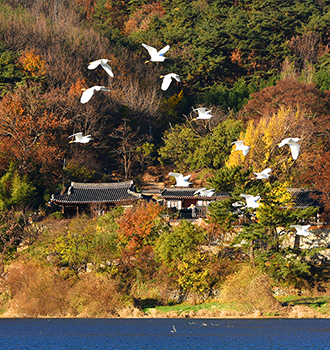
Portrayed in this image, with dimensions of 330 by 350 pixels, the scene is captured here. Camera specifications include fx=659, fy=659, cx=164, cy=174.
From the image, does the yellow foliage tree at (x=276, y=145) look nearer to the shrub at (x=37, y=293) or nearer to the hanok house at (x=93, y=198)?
the hanok house at (x=93, y=198)

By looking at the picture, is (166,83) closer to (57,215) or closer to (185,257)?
(185,257)

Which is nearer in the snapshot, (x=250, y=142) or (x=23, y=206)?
(x=23, y=206)

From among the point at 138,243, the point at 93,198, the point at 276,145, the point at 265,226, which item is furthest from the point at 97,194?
the point at 265,226

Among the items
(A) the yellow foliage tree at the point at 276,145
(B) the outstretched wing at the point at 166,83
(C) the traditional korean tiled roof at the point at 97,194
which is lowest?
(C) the traditional korean tiled roof at the point at 97,194

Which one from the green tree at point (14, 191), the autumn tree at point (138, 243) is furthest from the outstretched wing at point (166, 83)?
the green tree at point (14, 191)

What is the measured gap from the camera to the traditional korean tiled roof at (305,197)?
38.4 meters

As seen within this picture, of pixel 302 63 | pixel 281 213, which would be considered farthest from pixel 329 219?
pixel 302 63

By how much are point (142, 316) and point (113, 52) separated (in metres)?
38.9

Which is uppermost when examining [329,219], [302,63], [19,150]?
[302,63]

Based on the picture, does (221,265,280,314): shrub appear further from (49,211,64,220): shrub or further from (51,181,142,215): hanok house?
(49,211,64,220): shrub

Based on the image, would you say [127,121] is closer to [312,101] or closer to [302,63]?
[312,101]

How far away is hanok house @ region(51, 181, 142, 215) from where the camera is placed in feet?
139

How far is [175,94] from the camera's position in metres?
65.1

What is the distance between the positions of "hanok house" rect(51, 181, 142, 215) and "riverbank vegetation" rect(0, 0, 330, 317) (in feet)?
4.53
